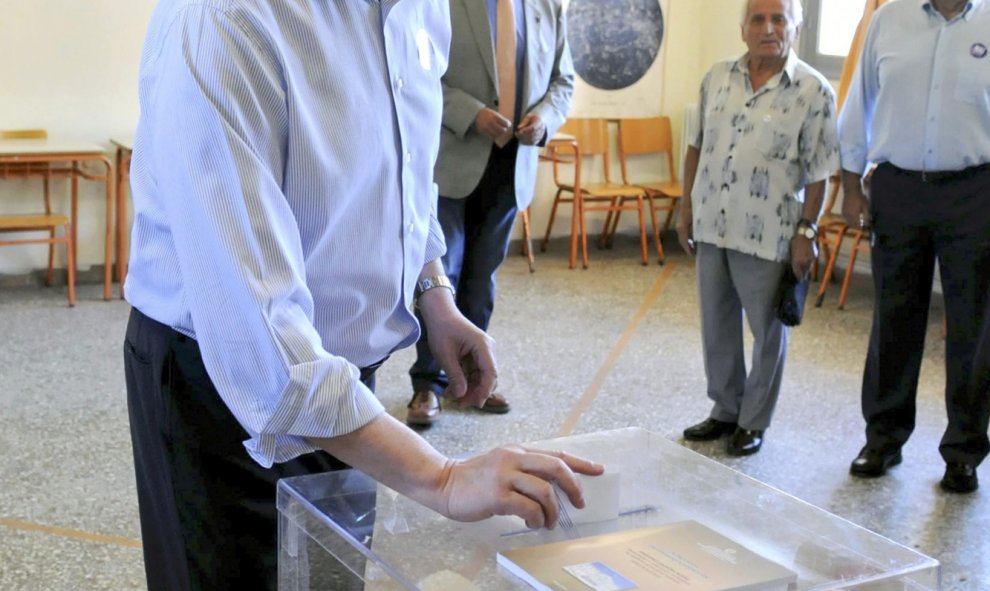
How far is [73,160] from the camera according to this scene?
5.86m

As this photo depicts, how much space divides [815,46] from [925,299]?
3613mm

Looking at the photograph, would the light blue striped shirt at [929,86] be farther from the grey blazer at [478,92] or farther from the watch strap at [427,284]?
the watch strap at [427,284]

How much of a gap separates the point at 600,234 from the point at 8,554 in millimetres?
5356

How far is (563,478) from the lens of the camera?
45.2 inches

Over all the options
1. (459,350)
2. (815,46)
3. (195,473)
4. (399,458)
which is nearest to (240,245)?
(399,458)

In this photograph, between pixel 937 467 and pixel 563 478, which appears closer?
pixel 563 478

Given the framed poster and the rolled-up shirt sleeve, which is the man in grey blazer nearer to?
the rolled-up shirt sleeve

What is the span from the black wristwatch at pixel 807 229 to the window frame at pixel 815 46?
3389 millimetres

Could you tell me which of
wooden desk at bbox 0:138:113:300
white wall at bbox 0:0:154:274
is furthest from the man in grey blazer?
white wall at bbox 0:0:154:274

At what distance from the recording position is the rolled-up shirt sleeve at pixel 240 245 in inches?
A: 44.1

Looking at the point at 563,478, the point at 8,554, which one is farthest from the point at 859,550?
the point at 8,554

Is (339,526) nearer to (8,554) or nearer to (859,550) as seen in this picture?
(859,550)

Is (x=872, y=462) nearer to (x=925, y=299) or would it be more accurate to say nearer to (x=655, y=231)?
(x=925, y=299)

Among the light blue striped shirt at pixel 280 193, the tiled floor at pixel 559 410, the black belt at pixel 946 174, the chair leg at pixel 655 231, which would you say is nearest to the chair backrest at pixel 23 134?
the tiled floor at pixel 559 410
